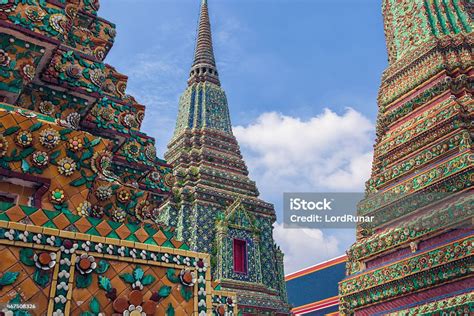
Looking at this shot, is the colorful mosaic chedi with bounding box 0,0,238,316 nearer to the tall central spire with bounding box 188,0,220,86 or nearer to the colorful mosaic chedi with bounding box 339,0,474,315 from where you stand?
the colorful mosaic chedi with bounding box 339,0,474,315

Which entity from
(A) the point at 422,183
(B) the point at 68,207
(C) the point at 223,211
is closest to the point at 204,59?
(C) the point at 223,211

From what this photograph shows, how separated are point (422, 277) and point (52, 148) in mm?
7395

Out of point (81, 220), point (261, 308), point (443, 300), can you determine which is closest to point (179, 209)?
point (261, 308)

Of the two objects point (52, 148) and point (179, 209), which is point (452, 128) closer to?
point (52, 148)

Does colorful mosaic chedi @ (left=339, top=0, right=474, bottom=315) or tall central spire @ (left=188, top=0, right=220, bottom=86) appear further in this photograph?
tall central spire @ (left=188, top=0, right=220, bottom=86)

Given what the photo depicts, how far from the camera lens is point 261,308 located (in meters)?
17.7

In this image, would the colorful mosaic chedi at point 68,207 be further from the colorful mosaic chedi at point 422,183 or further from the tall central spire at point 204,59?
the tall central spire at point 204,59

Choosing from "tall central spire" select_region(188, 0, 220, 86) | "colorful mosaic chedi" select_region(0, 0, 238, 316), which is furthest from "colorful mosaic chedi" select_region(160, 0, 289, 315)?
"colorful mosaic chedi" select_region(0, 0, 238, 316)

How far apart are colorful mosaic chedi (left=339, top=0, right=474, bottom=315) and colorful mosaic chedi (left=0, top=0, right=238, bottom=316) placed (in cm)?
503

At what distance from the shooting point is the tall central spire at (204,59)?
89.0ft

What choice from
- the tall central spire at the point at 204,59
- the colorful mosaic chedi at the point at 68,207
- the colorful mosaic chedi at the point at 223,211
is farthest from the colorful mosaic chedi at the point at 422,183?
the tall central spire at the point at 204,59

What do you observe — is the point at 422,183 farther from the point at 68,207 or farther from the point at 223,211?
the point at 223,211

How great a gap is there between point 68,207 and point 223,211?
15656mm

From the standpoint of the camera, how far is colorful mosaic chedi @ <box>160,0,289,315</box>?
18500mm
